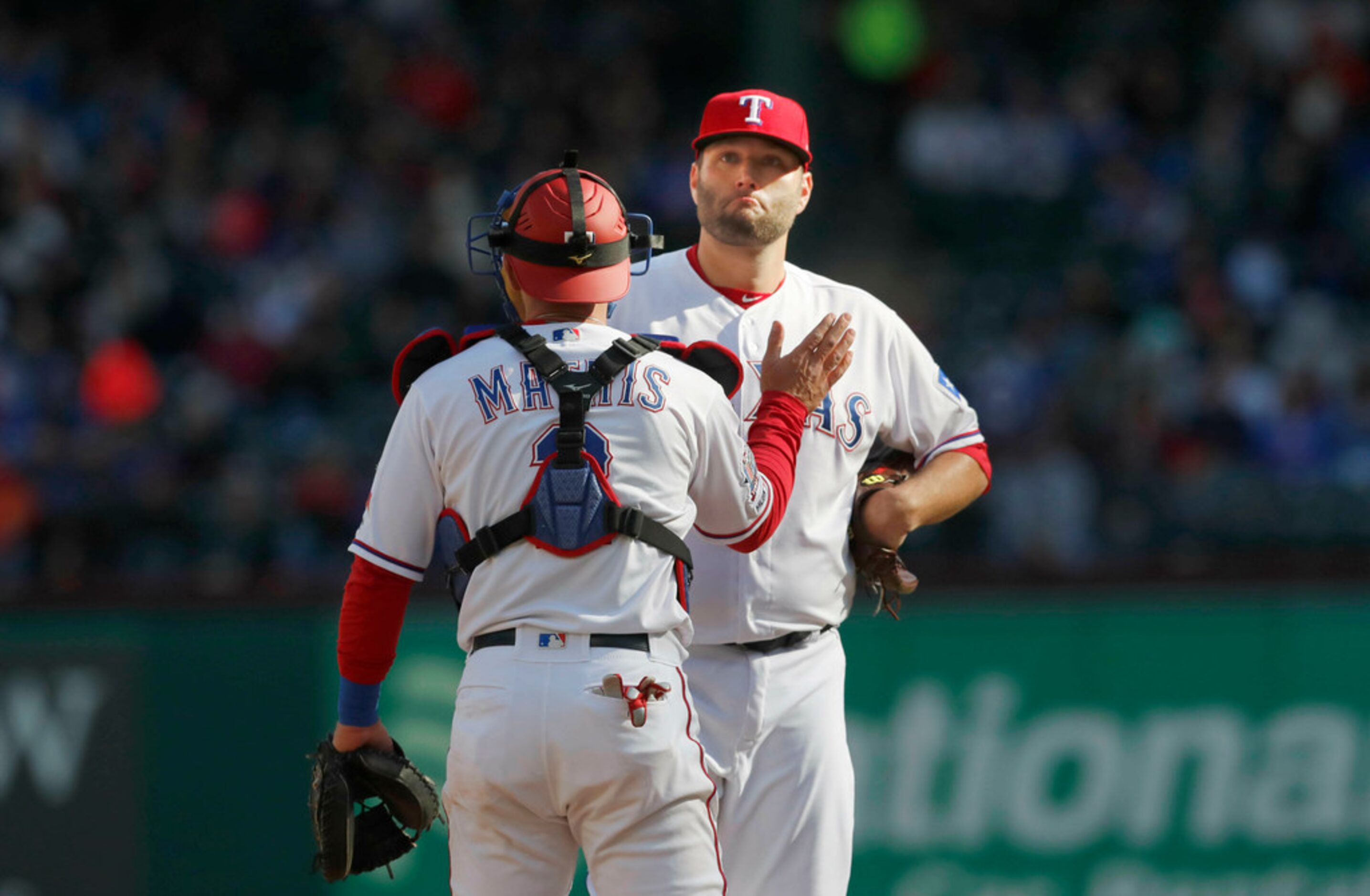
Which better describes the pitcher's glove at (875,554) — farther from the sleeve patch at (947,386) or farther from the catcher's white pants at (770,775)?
the catcher's white pants at (770,775)

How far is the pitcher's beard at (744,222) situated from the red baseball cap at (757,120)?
130 millimetres

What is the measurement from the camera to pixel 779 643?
411 centimetres

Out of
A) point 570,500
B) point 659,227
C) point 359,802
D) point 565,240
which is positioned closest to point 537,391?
point 570,500

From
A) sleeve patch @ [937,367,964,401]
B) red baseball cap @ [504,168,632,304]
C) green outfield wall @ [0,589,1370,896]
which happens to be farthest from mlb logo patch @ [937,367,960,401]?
green outfield wall @ [0,589,1370,896]

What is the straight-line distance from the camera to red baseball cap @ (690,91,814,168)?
408cm

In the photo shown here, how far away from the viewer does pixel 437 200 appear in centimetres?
1108

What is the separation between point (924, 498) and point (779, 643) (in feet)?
1.67

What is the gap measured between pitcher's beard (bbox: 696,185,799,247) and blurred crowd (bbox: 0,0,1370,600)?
362cm

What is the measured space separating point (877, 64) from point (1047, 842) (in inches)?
302

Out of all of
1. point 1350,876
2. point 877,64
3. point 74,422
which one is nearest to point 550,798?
point 1350,876

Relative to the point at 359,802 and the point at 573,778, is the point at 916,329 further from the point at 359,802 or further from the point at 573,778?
the point at 573,778

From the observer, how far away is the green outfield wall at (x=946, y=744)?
6.24 meters

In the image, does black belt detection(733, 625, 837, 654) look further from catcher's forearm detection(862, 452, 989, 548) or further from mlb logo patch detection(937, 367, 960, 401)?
mlb logo patch detection(937, 367, 960, 401)

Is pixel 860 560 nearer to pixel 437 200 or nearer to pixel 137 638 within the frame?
pixel 137 638
